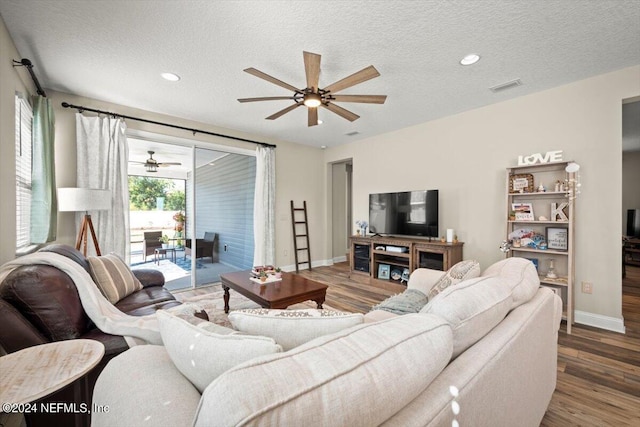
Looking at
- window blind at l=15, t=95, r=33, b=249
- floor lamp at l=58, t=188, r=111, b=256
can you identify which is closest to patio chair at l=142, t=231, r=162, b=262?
floor lamp at l=58, t=188, r=111, b=256

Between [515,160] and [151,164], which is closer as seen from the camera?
[515,160]

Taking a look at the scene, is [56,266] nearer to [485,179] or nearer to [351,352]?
[351,352]

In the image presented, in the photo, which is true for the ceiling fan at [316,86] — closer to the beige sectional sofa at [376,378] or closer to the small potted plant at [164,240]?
the beige sectional sofa at [376,378]

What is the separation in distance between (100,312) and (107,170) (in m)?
2.67

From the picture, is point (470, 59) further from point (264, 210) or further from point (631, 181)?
point (631, 181)

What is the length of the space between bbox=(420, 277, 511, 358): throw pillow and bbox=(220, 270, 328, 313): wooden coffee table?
162cm

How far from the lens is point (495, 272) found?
1.64 meters

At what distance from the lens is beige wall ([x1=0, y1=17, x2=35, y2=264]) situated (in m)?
1.90

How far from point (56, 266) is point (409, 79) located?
3329 mm

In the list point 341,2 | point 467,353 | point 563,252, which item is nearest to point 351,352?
point 467,353

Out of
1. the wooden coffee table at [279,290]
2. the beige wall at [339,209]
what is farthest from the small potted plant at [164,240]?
the beige wall at [339,209]

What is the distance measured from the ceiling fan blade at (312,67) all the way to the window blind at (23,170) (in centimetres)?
256

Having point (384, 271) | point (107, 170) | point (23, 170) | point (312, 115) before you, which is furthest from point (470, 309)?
point (107, 170)

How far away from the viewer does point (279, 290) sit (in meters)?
2.64
